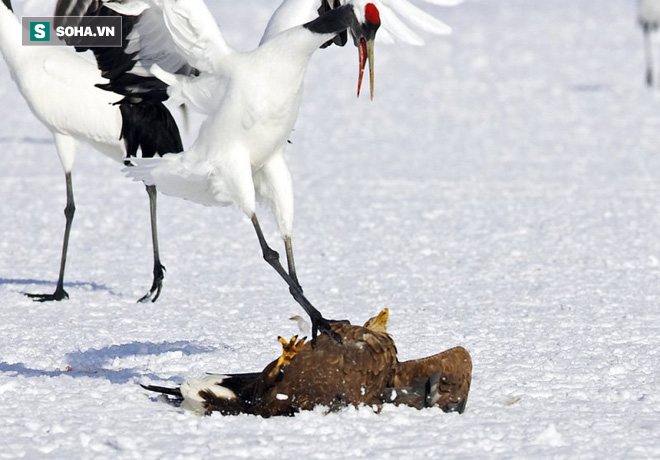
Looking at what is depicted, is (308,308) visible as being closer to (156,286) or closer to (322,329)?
(322,329)

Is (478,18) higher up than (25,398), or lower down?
higher up

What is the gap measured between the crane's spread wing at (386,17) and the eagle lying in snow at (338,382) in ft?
6.83

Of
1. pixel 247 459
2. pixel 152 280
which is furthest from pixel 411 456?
pixel 152 280

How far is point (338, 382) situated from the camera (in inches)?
207

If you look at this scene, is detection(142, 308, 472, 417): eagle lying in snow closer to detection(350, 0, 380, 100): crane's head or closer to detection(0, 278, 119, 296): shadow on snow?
detection(350, 0, 380, 100): crane's head

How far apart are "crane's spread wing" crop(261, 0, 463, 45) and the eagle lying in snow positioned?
2.08 m

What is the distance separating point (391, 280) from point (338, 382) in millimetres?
3500

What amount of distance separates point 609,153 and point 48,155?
6.47 metres

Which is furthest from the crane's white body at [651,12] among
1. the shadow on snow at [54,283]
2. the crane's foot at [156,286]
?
the crane's foot at [156,286]

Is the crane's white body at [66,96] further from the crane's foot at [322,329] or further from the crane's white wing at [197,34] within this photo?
the crane's foot at [322,329]

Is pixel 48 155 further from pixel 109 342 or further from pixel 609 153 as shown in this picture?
pixel 109 342

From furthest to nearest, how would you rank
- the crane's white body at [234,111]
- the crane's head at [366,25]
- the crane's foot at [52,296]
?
the crane's foot at [52,296], the crane's white body at [234,111], the crane's head at [366,25]

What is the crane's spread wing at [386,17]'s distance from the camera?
269 inches

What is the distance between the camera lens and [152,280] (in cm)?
884
